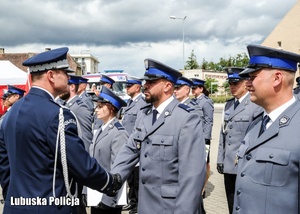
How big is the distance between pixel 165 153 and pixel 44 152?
41.3 inches

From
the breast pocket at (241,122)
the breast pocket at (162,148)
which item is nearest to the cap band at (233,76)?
the breast pocket at (241,122)

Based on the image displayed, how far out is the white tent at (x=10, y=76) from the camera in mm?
12229

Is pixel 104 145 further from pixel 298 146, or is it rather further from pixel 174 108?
pixel 298 146

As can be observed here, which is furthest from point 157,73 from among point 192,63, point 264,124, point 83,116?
point 192,63

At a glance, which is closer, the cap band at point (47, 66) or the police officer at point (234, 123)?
the cap band at point (47, 66)

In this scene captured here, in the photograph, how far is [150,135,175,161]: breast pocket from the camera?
311cm

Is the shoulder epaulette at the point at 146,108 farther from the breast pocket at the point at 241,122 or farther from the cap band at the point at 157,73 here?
the breast pocket at the point at 241,122

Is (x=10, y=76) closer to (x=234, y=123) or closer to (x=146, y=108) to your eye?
(x=234, y=123)

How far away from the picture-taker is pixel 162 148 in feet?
10.3

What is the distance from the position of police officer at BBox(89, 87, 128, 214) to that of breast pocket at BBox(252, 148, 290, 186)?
1869mm

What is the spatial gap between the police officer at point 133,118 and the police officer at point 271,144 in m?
3.79

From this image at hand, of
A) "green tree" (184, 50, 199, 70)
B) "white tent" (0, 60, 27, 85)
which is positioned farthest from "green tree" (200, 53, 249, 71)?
"white tent" (0, 60, 27, 85)

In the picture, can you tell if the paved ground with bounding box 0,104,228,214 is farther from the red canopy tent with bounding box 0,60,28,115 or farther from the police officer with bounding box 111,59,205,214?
the red canopy tent with bounding box 0,60,28,115

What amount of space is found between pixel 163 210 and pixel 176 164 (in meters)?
0.40
